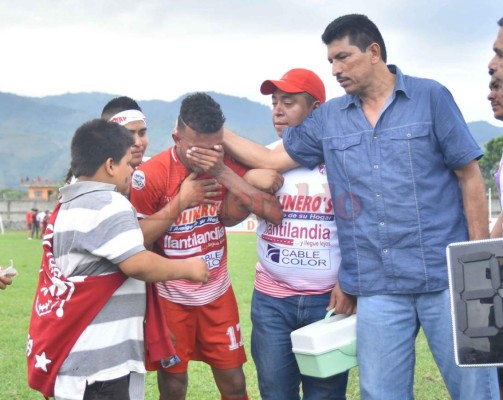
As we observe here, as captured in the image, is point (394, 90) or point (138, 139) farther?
point (138, 139)

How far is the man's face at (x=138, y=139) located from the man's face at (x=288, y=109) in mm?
937

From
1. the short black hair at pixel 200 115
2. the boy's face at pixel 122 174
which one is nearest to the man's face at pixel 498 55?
the short black hair at pixel 200 115

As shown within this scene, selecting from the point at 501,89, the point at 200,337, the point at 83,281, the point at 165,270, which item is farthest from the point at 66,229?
the point at 501,89

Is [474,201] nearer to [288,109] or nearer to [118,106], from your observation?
[288,109]

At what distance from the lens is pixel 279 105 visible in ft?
14.3

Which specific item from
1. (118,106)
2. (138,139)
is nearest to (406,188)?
(138,139)

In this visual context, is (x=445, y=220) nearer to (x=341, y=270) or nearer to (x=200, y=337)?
(x=341, y=270)

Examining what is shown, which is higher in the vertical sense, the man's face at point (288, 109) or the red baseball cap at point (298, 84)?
the red baseball cap at point (298, 84)

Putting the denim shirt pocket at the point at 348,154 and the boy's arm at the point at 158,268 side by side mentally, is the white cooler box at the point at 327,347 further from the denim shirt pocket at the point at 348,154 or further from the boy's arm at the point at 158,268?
the denim shirt pocket at the point at 348,154

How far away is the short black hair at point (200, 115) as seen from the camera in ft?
12.9

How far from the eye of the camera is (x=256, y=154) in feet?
13.5

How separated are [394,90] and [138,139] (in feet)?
6.08

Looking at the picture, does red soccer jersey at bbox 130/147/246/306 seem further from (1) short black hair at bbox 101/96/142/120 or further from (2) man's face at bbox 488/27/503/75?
(2) man's face at bbox 488/27/503/75

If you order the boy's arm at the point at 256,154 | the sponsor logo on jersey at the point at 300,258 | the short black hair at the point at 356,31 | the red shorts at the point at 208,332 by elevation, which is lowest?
the red shorts at the point at 208,332
